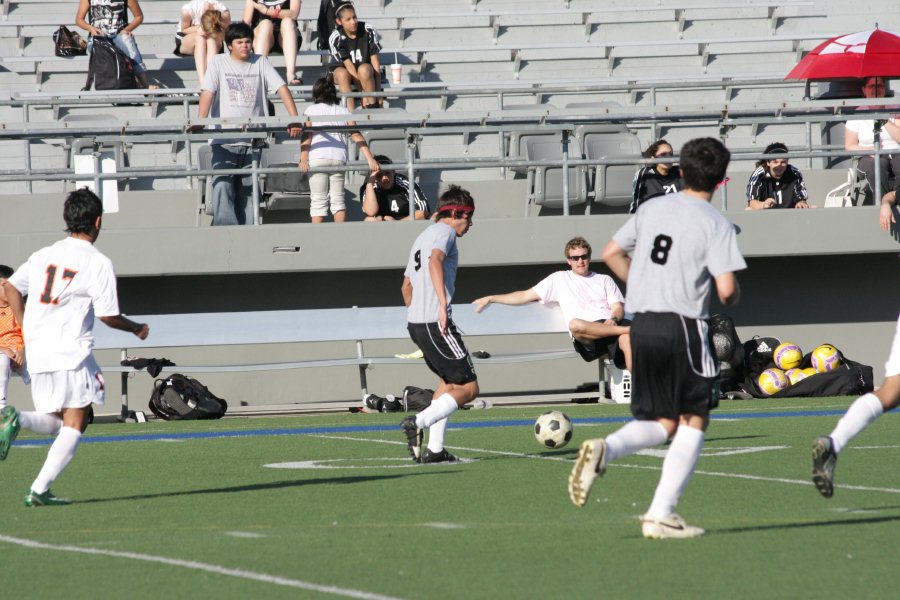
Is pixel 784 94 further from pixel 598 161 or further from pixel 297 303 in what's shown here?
pixel 297 303

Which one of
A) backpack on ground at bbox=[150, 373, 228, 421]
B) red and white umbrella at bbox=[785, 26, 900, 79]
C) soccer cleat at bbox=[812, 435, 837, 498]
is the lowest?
backpack on ground at bbox=[150, 373, 228, 421]

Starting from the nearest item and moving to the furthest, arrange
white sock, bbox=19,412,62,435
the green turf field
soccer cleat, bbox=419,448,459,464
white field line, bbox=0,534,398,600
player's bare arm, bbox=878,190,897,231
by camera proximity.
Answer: white field line, bbox=0,534,398,600 → the green turf field → white sock, bbox=19,412,62,435 → soccer cleat, bbox=419,448,459,464 → player's bare arm, bbox=878,190,897,231

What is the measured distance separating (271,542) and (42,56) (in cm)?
1664

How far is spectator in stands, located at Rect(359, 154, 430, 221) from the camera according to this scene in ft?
54.4

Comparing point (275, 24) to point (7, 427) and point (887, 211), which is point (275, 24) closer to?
point (887, 211)

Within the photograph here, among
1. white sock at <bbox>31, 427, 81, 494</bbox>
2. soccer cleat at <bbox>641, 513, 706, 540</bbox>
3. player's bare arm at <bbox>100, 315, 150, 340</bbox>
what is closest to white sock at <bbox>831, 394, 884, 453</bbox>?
soccer cleat at <bbox>641, 513, 706, 540</bbox>

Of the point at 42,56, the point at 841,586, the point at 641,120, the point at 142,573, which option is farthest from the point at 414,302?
the point at 42,56

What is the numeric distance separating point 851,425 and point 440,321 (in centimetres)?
374

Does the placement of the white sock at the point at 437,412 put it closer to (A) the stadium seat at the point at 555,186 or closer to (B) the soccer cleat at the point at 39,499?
(B) the soccer cleat at the point at 39,499

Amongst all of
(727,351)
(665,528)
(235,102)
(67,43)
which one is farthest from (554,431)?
(67,43)

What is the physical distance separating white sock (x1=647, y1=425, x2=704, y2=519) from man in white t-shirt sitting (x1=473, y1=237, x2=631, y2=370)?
7.24 metres

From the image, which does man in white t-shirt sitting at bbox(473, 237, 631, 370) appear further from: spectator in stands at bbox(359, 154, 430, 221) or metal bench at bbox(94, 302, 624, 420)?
spectator in stands at bbox(359, 154, 430, 221)

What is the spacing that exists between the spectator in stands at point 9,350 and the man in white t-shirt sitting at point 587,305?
4655 millimetres

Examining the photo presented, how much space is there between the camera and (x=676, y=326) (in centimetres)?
602
